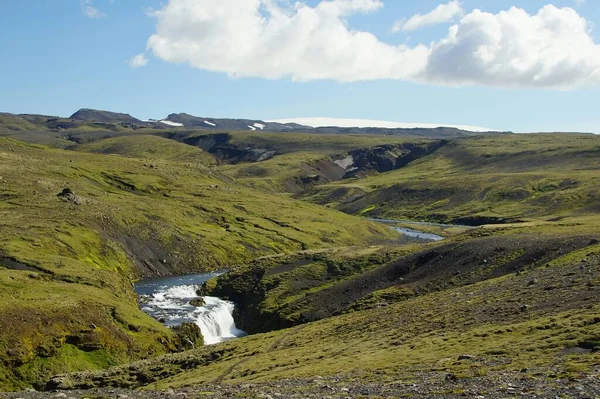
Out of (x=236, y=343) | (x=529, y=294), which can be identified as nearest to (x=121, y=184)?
(x=236, y=343)

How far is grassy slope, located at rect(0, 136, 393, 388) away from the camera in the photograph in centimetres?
5959

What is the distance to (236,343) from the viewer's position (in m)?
60.4

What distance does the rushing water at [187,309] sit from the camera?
266 ft

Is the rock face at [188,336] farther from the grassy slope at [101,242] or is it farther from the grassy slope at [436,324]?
the grassy slope at [436,324]

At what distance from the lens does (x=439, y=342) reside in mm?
42312

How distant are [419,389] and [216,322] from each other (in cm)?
6008

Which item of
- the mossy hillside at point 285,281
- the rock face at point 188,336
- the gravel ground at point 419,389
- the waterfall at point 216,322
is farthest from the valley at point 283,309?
the waterfall at point 216,322

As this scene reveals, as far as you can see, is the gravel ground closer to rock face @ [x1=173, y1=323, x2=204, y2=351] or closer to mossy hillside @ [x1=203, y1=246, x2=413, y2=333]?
rock face @ [x1=173, y1=323, x2=204, y2=351]

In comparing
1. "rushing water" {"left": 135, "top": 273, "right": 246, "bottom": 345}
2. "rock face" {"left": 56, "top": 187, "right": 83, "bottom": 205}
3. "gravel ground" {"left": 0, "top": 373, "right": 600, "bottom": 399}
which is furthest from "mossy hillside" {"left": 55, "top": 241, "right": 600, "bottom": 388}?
"rock face" {"left": 56, "top": 187, "right": 83, "bottom": 205}

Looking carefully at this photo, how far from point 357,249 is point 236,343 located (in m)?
59.0

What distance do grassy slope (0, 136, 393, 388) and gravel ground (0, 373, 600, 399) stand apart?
92.2 feet

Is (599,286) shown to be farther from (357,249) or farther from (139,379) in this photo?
(357,249)

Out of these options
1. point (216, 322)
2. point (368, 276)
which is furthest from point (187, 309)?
point (368, 276)

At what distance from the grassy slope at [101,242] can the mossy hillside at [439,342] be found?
11.0 m
